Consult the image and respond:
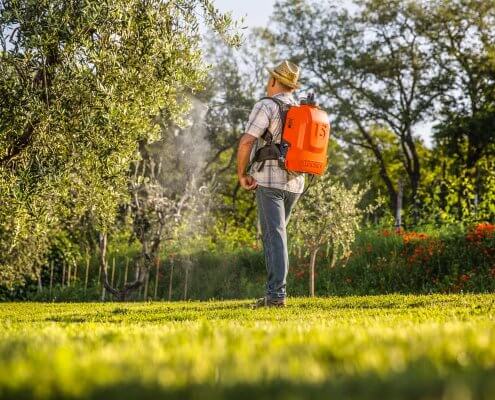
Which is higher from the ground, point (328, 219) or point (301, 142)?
point (301, 142)

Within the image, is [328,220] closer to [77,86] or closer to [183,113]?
[183,113]

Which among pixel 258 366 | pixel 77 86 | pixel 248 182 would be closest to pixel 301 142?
pixel 248 182

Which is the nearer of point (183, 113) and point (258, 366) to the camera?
point (258, 366)

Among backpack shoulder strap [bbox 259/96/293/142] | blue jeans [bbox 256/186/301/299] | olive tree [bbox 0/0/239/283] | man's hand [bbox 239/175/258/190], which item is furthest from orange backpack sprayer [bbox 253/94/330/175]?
olive tree [bbox 0/0/239/283]

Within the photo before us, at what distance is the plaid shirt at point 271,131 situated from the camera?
8859 millimetres

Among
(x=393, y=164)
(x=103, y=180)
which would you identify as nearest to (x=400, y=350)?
(x=103, y=180)

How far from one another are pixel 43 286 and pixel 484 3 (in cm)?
→ 2068

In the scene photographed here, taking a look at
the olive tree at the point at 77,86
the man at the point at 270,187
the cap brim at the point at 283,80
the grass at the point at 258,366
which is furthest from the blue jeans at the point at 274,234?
the grass at the point at 258,366

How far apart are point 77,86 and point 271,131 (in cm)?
286

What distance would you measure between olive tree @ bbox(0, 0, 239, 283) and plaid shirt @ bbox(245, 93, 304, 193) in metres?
2.09

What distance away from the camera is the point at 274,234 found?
346 inches

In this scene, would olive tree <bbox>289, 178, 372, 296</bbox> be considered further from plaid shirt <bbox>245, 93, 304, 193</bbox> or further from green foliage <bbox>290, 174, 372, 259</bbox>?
plaid shirt <bbox>245, 93, 304, 193</bbox>

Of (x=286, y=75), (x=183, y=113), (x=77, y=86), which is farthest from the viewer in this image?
(x=183, y=113)

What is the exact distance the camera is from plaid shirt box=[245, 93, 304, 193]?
886cm
